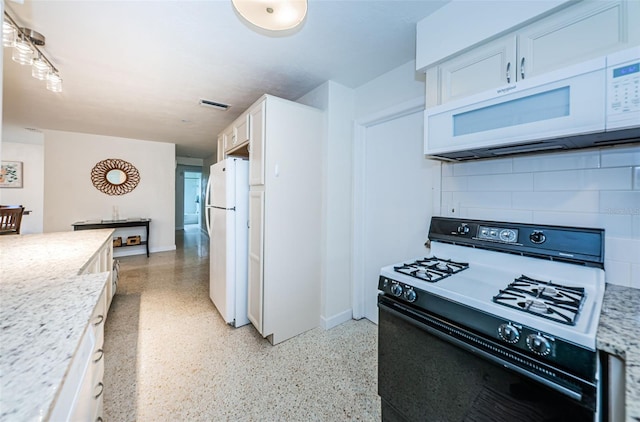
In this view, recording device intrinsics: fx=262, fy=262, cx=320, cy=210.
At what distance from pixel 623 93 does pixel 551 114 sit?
0.20 m

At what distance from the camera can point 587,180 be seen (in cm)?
126

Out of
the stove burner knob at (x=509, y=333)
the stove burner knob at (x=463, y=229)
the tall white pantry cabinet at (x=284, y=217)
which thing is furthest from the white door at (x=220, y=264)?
the stove burner knob at (x=509, y=333)

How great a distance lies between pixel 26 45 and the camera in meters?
1.63

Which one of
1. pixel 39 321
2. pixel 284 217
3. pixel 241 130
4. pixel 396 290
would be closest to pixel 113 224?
pixel 241 130

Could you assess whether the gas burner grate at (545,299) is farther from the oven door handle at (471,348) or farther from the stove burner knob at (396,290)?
the stove burner knob at (396,290)

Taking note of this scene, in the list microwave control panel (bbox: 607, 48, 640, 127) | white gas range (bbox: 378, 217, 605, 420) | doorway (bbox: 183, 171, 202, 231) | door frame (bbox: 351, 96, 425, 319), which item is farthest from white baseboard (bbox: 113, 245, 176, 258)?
microwave control panel (bbox: 607, 48, 640, 127)

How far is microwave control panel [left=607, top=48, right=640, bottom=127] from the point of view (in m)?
0.92

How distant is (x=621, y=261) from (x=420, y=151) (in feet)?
4.29

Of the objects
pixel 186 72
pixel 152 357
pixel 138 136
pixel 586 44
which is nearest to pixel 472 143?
pixel 586 44

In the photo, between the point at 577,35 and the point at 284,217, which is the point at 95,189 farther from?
the point at 577,35

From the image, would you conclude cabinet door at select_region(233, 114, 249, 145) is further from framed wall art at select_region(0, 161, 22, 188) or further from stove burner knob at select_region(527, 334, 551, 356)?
framed wall art at select_region(0, 161, 22, 188)

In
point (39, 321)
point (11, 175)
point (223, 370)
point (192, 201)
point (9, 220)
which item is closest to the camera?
point (39, 321)

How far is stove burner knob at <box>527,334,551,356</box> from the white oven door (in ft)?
2.61

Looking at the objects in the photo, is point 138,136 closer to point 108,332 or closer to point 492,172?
point 108,332
